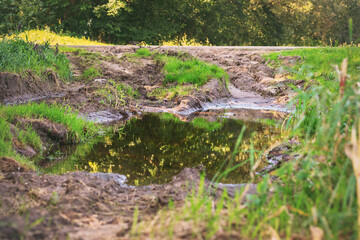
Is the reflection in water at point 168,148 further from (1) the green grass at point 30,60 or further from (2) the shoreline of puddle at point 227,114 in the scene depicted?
(1) the green grass at point 30,60

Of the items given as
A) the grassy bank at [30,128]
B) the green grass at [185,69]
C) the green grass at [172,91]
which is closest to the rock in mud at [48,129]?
the grassy bank at [30,128]

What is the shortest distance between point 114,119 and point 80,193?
486 centimetres

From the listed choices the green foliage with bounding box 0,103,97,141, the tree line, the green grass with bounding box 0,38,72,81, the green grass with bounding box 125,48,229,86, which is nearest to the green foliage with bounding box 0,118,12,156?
the green foliage with bounding box 0,103,97,141

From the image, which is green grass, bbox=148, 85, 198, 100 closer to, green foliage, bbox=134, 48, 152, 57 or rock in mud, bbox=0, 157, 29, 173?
green foliage, bbox=134, 48, 152, 57

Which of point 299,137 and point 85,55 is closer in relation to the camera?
point 299,137

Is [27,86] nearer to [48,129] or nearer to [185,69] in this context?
[48,129]

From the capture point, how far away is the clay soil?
2.79 m

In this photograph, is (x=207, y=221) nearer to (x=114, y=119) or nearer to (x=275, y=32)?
(x=114, y=119)

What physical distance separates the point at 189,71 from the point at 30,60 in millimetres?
3967

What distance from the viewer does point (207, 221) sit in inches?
97.1

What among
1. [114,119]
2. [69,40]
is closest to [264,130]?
[114,119]

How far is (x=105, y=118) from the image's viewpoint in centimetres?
824

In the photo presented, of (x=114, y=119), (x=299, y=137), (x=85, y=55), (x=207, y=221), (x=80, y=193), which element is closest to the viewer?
(x=207, y=221)

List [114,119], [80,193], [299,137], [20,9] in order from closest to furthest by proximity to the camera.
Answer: [80,193], [299,137], [114,119], [20,9]
